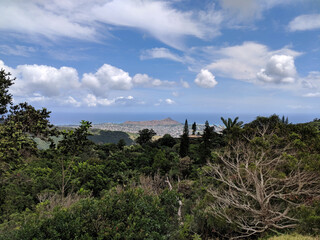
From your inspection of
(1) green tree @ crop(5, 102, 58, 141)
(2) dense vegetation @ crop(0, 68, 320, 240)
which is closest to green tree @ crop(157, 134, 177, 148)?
(2) dense vegetation @ crop(0, 68, 320, 240)

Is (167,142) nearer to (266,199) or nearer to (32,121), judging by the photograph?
(266,199)

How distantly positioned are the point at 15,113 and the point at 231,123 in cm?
2573

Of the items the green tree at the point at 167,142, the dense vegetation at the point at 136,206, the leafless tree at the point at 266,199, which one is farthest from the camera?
the green tree at the point at 167,142

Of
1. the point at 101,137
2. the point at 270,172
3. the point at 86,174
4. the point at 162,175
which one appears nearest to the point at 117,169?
Answer: the point at 86,174

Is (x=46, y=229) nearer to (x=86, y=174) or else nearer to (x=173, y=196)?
(x=173, y=196)

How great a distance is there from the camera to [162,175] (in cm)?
2298

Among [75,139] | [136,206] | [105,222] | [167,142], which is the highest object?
[75,139]

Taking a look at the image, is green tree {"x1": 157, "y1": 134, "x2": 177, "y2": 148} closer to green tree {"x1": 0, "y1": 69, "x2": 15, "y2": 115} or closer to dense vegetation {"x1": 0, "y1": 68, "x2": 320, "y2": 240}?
dense vegetation {"x1": 0, "y1": 68, "x2": 320, "y2": 240}

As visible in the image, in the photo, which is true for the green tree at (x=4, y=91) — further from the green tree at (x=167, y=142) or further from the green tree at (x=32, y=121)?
the green tree at (x=167, y=142)

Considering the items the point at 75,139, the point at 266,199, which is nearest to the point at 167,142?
the point at 266,199

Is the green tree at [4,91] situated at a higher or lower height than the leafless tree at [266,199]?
higher

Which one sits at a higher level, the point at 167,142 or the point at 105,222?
the point at 105,222

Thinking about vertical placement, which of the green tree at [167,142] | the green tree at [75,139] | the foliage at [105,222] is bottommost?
the green tree at [167,142]

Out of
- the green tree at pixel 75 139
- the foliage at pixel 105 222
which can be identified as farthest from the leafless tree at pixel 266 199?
the green tree at pixel 75 139
